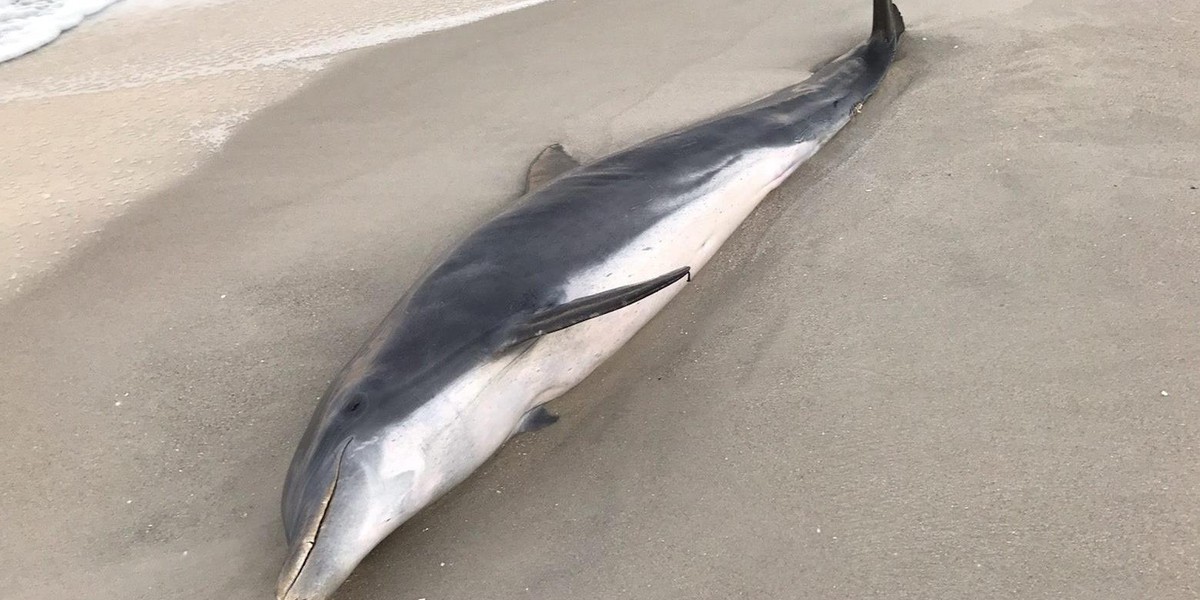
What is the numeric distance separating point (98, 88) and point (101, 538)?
362 centimetres

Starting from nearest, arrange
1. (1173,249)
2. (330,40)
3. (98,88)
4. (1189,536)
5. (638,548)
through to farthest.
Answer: (1189,536) → (638,548) → (1173,249) → (98,88) → (330,40)

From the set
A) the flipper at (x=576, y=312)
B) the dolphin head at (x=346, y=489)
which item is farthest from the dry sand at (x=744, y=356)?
the flipper at (x=576, y=312)

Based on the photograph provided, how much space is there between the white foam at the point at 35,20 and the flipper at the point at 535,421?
520cm

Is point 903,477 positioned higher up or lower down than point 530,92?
lower down

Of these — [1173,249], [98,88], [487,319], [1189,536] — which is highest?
[98,88]

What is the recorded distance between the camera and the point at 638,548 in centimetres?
254

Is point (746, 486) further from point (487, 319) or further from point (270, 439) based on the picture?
point (270, 439)

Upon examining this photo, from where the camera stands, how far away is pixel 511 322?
2.84 m

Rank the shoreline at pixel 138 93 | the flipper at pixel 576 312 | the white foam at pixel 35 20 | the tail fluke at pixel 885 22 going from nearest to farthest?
1. the flipper at pixel 576 312
2. the shoreline at pixel 138 93
3. the tail fluke at pixel 885 22
4. the white foam at pixel 35 20

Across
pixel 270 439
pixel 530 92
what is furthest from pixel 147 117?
pixel 270 439

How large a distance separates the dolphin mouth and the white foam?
17.3 feet

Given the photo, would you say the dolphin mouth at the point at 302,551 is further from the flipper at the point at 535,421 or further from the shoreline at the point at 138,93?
the shoreline at the point at 138,93

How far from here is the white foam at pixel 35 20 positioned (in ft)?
20.0

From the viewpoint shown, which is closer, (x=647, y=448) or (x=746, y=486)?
(x=746, y=486)
